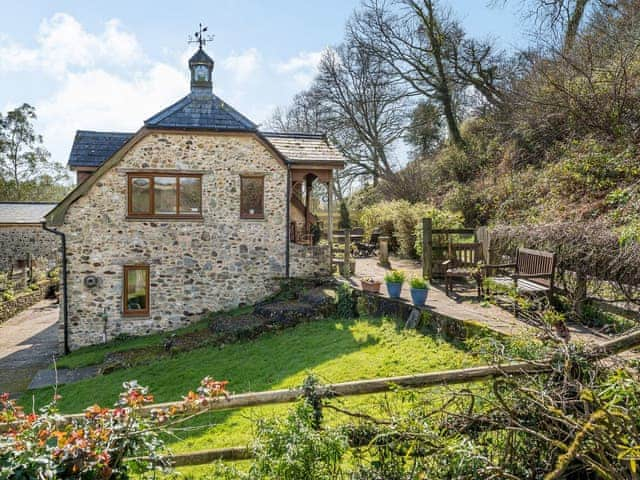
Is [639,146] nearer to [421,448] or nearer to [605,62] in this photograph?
[605,62]

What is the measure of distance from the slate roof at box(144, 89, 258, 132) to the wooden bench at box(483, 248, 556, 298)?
936 cm

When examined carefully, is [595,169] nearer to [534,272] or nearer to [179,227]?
[534,272]

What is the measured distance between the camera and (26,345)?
15.3 meters

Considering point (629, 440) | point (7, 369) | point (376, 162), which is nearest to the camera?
point (629, 440)

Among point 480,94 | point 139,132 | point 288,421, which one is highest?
point 480,94

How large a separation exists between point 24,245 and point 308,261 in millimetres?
22399

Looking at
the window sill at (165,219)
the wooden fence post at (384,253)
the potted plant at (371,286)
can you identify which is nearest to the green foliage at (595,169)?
the potted plant at (371,286)

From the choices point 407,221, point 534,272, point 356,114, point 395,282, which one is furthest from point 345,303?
point 356,114

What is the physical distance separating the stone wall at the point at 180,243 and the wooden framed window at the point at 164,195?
227 millimetres

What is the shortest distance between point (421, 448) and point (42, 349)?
1568cm

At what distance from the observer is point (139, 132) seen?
1370cm

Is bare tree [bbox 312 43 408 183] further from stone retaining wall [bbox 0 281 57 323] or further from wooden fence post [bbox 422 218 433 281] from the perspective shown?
stone retaining wall [bbox 0 281 57 323]

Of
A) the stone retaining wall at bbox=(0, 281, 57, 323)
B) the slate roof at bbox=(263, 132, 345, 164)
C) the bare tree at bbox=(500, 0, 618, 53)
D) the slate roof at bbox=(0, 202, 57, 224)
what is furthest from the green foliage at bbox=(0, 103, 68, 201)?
the bare tree at bbox=(500, 0, 618, 53)

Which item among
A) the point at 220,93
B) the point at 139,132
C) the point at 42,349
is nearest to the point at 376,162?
the point at 220,93
